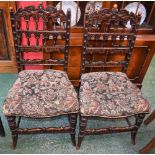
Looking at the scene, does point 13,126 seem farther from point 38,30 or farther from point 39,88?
point 38,30

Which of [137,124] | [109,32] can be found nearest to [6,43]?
[109,32]

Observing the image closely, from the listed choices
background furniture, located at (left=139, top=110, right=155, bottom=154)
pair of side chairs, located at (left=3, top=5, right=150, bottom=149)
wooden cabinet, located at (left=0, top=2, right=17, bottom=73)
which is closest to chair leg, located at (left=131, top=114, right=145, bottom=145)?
pair of side chairs, located at (left=3, top=5, right=150, bottom=149)

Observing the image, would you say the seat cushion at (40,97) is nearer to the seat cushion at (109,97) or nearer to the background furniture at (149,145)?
the seat cushion at (109,97)

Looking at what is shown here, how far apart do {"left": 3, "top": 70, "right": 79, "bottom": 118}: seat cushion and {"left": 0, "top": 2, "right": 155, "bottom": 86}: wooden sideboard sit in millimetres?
351

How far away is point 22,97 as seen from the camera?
152 cm

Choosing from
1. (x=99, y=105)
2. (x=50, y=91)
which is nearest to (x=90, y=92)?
(x=99, y=105)

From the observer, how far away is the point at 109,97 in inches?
62.2

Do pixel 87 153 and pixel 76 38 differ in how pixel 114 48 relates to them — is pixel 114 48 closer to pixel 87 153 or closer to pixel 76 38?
pixel 76 38

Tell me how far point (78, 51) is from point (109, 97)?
0.57 meters

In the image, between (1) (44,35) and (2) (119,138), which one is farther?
(2) (119,138)

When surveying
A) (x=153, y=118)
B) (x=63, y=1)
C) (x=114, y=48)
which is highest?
(x=63, y=1)

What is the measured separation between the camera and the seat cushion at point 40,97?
57.6 inches

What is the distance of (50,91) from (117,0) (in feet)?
2.98

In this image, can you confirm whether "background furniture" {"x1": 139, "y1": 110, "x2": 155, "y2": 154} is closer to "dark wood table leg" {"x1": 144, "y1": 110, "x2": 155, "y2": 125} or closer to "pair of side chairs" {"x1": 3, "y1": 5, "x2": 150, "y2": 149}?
"dark wood table leg" {"x1": 144, "y1": 110, "x2": 155, "y2": 125}
